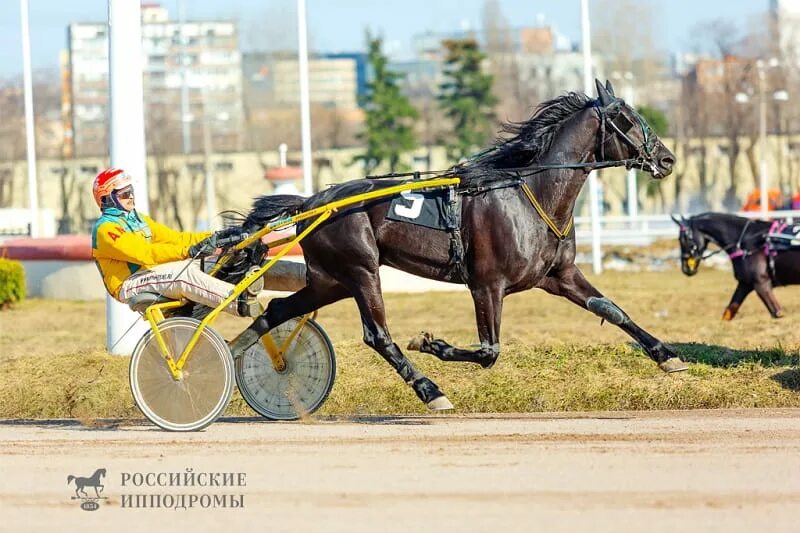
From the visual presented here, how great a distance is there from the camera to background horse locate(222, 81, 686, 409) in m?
8.41

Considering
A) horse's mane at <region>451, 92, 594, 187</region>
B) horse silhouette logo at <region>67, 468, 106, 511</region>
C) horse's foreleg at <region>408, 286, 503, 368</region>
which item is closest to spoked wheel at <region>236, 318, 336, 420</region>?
horse's foreleg at <region>408, 286, 503, 368</region>

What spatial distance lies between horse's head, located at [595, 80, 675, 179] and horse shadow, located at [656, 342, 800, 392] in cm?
184

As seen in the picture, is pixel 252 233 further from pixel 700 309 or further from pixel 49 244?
pixel 49 244

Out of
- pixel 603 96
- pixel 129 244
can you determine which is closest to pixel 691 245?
pixel 603 96

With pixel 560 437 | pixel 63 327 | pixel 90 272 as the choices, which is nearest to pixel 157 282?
pixel 560 437

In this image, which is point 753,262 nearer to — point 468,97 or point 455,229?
point 455,229

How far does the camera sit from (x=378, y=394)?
9852 millimetres

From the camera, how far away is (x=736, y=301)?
1664cm

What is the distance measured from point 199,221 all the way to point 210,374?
43514mm

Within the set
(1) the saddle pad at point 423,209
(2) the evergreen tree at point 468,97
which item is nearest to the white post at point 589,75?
(1) the saddle pad at point 423,209

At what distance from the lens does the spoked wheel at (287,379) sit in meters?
8.93

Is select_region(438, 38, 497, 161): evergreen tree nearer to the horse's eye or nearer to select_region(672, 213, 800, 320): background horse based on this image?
select_region(672, 213, 800, 320): background horse

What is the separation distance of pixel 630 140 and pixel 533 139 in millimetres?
602

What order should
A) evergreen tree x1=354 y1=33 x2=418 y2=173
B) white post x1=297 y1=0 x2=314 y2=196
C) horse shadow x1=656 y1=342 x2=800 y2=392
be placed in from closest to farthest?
horse shadow x1=656 y1=342 x2=800 y2=392 → white post x1=297 y1=0 x2=314 y2=196 → evergreen tree x1=354 y1=33 x2=418 y2=173
